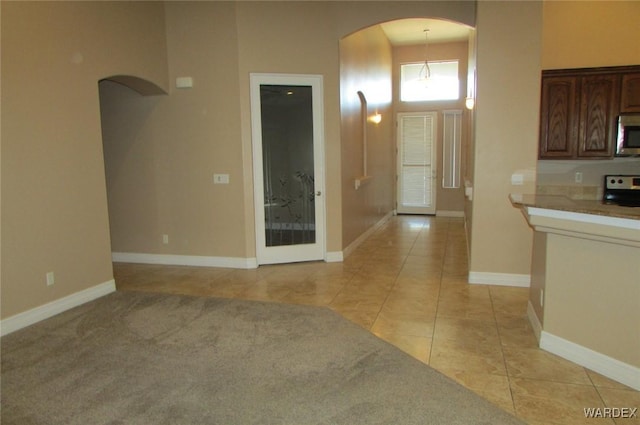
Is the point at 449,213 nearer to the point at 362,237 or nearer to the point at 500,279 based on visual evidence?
the point at 362,237

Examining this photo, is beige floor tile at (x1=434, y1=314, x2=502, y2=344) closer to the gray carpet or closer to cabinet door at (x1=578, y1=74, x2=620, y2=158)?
the gray carpet

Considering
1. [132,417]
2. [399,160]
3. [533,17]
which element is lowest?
[132,417]

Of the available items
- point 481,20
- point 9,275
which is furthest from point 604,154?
point 9,275

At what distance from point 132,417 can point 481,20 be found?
4.48 metres

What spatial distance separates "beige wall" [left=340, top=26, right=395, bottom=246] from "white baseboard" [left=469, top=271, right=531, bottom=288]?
1.88 metres

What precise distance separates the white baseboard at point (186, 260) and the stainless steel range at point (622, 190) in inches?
170

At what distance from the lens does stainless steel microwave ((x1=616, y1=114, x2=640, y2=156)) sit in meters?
4.70

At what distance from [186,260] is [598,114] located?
17.2ft

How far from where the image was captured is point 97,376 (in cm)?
286

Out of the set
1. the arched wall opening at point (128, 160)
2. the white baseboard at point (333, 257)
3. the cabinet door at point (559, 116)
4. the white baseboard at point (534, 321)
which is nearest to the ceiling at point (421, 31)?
the cabinet door at point (559, 116)

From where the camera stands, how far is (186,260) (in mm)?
5789

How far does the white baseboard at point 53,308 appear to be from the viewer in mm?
3594

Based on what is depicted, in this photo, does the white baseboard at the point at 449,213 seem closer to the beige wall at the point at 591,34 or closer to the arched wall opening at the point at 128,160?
the beige wall at the point at 591,34

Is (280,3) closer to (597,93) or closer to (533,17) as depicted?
(533,17)
